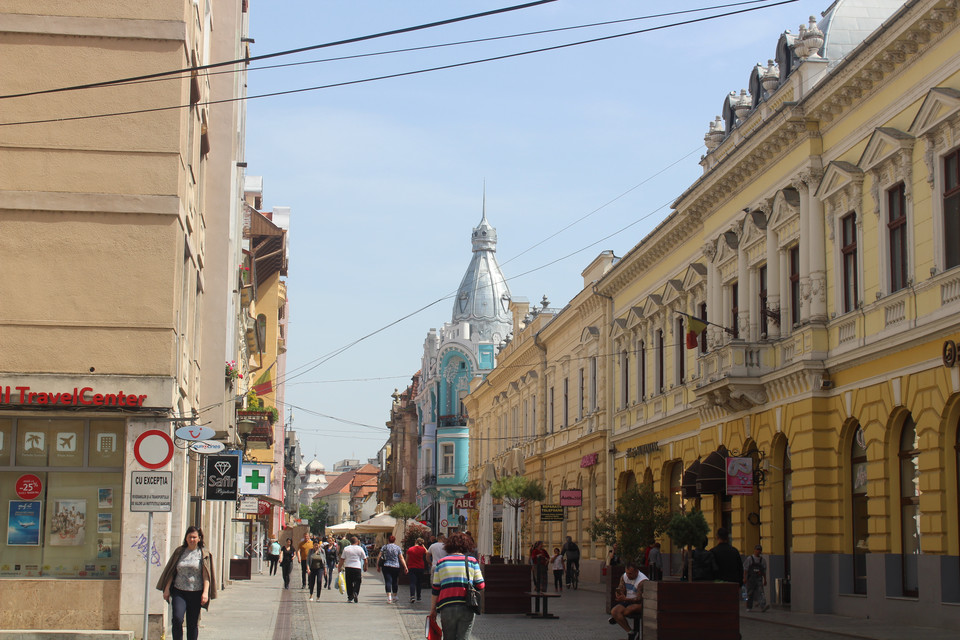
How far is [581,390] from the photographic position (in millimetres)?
46906

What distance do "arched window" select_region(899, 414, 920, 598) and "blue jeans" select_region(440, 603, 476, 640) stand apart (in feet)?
36.8

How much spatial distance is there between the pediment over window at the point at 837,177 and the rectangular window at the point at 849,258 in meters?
0.60

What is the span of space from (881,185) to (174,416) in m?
13.0

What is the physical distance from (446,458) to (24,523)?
72.9 meters

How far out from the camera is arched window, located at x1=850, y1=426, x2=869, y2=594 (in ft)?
78.1

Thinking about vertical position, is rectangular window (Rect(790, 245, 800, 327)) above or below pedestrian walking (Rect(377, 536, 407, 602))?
above

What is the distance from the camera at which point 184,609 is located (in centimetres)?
1484

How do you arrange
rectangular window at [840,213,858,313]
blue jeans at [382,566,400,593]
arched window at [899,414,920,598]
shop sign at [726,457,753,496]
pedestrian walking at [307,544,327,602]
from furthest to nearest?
pedestrian walking at [307,544,327,602], blue jeans at [382,566,400,593], shop sign at [726,457,753,496], rectangular window at [840,213,858,313], arched window at [899,414,920,598]

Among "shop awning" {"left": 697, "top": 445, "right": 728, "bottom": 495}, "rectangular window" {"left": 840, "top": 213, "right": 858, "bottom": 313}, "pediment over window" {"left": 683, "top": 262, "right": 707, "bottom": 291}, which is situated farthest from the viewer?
"pediment over window" {"left": 683, "top": 262, "right": 707, "bottom": 291}

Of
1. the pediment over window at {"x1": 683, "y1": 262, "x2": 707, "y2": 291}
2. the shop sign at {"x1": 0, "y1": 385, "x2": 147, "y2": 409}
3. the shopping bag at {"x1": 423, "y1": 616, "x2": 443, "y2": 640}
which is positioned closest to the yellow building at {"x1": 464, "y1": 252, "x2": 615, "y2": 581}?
the pediment over window at {"x1": 683, "y1": 262, "x2": 707, "y2": 291}

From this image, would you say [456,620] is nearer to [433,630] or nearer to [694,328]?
[433,630]

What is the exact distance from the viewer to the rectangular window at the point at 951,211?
20.3m

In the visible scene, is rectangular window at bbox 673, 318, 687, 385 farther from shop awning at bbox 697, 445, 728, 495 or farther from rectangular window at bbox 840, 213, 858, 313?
rectangular window at bbox 840, 213, 858, 313

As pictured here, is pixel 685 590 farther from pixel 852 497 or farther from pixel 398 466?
pixel 398 466
